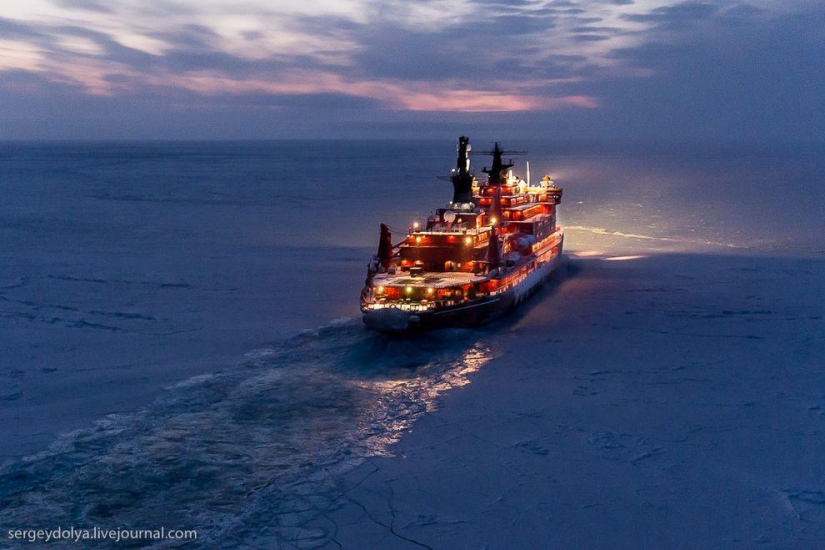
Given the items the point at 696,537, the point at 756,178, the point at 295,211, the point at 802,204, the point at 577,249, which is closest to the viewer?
the point at 696,537

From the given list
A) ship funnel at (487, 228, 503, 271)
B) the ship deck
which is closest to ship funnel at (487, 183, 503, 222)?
ship funnel at (487, 228, 503, 271)

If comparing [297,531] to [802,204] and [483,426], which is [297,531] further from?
[802,204]

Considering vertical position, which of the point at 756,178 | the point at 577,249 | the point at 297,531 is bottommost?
the point at 297,531

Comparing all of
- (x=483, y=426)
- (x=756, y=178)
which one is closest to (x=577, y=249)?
(x=483, y=426)

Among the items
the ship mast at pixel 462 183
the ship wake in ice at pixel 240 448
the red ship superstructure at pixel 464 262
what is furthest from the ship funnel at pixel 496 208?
the ship wake in ice at pixel 240 448

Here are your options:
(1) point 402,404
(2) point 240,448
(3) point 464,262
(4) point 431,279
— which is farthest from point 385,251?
(2) point 240,448

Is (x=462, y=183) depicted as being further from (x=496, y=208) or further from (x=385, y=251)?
(x=385, y=251)
